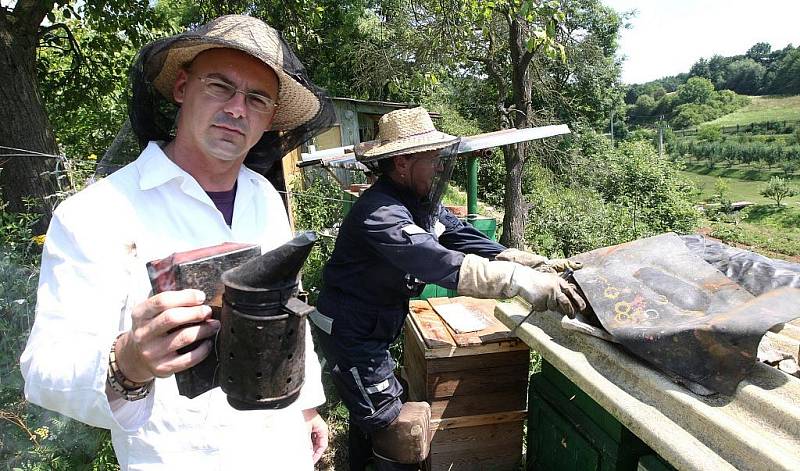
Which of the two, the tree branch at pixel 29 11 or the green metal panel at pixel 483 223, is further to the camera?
the green metal panel at pixel 483 223

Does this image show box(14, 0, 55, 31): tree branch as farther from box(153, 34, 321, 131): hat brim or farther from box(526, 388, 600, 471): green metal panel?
box(526, 388, 600, 471): green metal panel

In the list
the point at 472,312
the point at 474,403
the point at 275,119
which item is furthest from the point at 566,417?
the point at 275,119

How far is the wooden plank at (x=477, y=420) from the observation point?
3.05 m

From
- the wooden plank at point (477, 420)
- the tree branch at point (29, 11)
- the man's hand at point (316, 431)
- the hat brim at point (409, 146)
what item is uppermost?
the tree branch at point (29, 11)

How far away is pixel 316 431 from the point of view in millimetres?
1754

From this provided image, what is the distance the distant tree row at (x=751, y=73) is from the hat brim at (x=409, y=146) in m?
84.5

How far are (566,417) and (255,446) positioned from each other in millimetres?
1731

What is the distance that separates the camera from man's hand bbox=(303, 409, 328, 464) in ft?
5.59

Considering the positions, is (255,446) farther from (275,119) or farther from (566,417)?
(566,417)

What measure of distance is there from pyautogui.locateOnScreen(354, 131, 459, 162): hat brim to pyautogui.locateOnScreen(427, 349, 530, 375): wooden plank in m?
1.28

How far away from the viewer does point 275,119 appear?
6.08 ft

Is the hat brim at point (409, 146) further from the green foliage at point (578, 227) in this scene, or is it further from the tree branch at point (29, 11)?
the green foliage at point (578, 227)

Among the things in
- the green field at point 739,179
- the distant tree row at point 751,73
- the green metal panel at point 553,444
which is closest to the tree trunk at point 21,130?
the green metal panel at point 553,444

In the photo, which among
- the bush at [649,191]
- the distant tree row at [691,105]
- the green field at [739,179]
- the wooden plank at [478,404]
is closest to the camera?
the wooden plank at [478,404]
